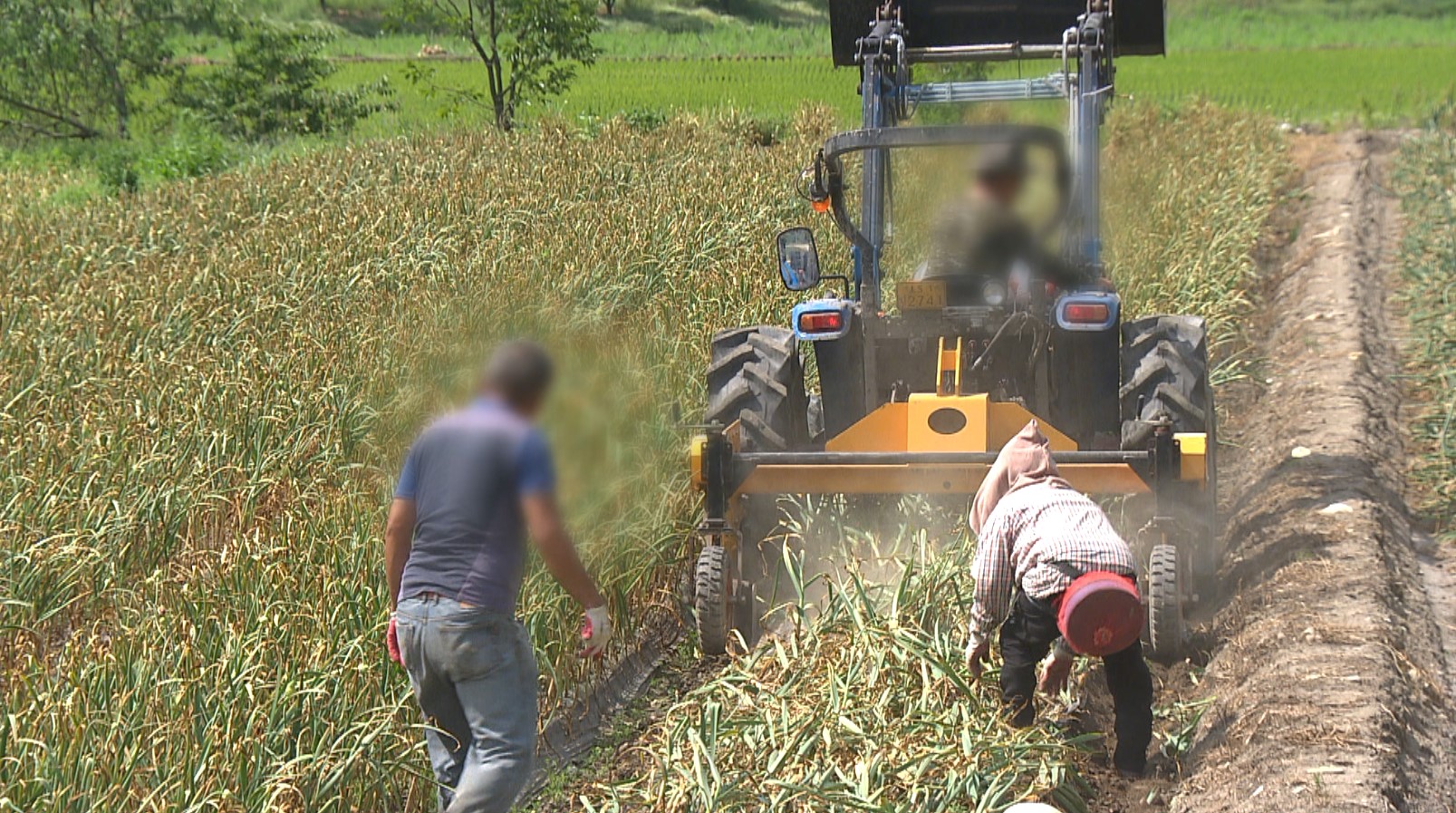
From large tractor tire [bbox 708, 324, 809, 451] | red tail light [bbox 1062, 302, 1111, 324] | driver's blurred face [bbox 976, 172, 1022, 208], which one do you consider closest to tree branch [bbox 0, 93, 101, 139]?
large tractor tire [bbox 708, 324, 809, 451]

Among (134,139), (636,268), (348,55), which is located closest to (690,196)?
(636,268)

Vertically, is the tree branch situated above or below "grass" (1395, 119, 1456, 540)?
above

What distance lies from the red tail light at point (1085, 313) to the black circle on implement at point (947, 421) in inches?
21.0

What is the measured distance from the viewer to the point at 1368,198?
1797cm

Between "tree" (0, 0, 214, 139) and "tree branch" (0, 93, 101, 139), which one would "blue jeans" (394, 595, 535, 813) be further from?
"tree branch" (0, 93, 101, 139)

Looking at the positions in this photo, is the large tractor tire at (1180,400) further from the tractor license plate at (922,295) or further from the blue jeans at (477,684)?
the blue jeans at (477,684)

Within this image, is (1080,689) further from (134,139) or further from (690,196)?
(134,139)

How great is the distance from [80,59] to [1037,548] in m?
23.2

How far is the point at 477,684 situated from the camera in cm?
419

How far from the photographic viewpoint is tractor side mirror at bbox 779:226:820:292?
629cm

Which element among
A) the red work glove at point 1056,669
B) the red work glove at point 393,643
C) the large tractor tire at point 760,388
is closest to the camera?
the red work glove at point 393,643

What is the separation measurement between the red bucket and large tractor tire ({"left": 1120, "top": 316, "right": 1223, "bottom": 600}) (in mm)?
1222

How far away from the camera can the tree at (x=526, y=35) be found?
70.4 ft

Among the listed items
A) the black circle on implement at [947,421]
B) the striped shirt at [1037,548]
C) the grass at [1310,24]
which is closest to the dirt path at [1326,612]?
the striped shirt at [1037,548]
